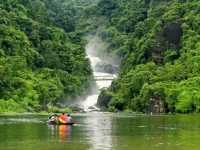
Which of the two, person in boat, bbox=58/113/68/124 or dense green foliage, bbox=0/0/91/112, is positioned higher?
dense green foliage, bbox=0/0/91/112

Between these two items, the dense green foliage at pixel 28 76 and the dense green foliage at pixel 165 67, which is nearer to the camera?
the dense green foliage at pixel 165 67

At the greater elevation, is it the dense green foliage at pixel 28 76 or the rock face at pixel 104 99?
the dense green foliage at pixel 28 76

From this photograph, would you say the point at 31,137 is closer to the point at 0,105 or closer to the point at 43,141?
the point at 43,141

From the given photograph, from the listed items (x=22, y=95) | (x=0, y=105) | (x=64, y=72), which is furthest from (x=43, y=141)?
(x=64, y=72)

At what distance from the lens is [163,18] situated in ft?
601

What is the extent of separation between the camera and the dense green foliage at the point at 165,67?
457 ft

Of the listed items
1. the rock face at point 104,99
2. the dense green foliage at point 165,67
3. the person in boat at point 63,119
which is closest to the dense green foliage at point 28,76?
the rock face at point 104,99

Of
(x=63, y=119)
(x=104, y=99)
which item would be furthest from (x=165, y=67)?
Result: (x=63, y=119)

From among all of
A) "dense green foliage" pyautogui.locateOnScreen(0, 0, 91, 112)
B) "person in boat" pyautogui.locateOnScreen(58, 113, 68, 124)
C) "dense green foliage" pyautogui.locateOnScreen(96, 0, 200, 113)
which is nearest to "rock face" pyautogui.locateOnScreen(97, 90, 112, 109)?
"dense green foliage" pyautogui.locateOnScreen(96, 0, 200, 113)

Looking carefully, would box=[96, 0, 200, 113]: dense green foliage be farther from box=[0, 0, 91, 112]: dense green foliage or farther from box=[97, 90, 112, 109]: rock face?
box=[0, 0, 91, 112]: dense green foliage

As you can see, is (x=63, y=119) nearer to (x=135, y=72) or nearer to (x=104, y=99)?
(x=104, y=99)

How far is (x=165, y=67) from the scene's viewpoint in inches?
6452

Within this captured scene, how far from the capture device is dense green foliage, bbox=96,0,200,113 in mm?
139250

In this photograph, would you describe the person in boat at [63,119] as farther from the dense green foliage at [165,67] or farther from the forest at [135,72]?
the forest at [135,72]
